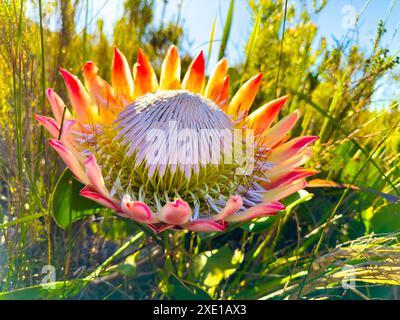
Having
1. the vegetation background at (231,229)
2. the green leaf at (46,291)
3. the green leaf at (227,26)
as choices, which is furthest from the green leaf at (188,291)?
the green leaf at (227,26)

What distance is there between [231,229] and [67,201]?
0.29 meters

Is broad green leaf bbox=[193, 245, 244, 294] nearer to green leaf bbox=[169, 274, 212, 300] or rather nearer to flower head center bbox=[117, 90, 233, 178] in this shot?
green leaf bbox=[169, 274, 212, 300]

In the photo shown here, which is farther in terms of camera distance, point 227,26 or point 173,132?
point 227,26

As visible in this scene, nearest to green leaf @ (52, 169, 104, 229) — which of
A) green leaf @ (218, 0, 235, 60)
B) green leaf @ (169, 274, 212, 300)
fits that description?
green leaf @ (169, 274, 212, 300)

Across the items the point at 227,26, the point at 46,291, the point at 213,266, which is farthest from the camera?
the point at 227,26

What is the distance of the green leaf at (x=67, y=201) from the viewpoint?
2.46 ft

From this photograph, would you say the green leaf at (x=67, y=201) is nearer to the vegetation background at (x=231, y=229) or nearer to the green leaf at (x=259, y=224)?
the vegetation background at (x=231, y=229)

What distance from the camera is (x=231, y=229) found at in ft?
2.54

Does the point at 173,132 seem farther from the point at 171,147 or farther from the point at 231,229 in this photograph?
the point at 231,229

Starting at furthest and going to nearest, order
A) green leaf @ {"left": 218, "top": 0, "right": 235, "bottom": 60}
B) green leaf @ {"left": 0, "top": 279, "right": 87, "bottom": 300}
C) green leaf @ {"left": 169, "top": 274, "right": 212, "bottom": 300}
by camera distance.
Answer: green leaf @ {"left": 218, "top": 0, "right": 235, "bottom": 60}
green leaf @ {"left": 169, "top": 274, "right": 212, "bottom": 300}
green leaf @ {"left": 0, "top": 279, "right": 87, "bottom": 300}

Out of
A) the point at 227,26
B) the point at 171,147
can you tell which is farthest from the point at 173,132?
the point at 227,26

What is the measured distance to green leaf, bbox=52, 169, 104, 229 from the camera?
2.46 ft

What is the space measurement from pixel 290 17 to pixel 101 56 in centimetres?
56

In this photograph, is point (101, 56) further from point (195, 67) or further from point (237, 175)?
point (237, 175)
